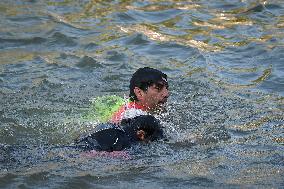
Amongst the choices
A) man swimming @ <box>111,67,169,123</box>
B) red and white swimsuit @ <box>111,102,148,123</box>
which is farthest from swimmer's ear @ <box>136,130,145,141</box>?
man swimming @ <box>111,67,169,123</box>

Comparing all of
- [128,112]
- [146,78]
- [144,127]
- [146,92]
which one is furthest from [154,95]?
[144,127]

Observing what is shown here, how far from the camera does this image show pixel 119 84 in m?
9.69

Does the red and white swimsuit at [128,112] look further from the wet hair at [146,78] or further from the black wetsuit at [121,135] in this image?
the black wetsuit at [121,135]

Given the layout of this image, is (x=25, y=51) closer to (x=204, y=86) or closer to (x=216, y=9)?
(x=204, y=86)

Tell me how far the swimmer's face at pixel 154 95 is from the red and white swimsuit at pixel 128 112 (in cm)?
8

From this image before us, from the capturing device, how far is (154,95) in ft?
24.2

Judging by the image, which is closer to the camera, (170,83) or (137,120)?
(137,120)

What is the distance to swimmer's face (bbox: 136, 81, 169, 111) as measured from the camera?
738cm

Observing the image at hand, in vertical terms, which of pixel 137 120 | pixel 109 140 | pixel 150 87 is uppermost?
pixel 150 87

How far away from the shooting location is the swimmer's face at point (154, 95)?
7375 mm

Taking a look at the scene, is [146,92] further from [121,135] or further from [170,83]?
[170,83]

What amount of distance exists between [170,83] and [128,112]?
246cm

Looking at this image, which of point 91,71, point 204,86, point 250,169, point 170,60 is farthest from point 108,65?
point 250,169

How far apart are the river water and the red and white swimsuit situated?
408 millimetres
